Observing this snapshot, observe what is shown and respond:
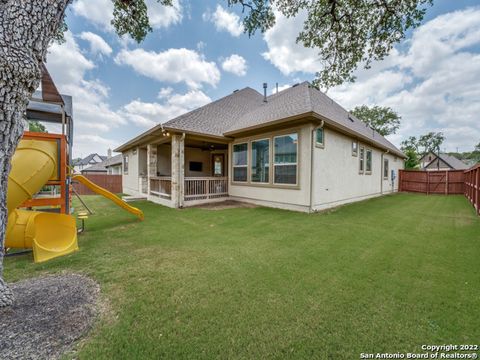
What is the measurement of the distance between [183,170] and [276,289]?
6.63 m

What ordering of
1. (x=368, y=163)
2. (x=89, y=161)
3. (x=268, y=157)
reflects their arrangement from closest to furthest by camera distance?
1. (x=268, y=157)
2. (x=368, y=163)
3. (x=89, y=161)

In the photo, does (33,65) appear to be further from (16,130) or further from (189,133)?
(189,133)

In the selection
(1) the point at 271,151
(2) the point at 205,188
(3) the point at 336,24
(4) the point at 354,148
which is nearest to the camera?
(3) the point at 336,24

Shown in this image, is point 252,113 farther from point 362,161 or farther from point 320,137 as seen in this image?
point 362,161

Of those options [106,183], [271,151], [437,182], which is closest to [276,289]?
[271,151]

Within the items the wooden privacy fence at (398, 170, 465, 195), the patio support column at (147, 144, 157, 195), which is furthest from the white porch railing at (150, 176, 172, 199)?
the wooden privacy fence at (398, 170, 465, 195)

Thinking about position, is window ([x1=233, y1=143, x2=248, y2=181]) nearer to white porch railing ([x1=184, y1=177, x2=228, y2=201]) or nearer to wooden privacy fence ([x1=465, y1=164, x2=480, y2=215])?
white porch railing ([x1=184, y1=177, x2=228, y2=201])

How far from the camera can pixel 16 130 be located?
201cm

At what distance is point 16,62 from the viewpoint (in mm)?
1847

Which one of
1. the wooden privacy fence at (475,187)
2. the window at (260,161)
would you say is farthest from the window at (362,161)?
the window at (260,161)

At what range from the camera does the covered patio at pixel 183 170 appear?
834cm

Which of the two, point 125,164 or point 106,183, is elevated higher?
point 125,164

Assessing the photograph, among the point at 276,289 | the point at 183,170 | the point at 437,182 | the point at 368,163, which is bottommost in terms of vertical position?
the point at 276,289

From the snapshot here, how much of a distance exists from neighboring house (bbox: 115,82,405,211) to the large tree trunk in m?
5.58
